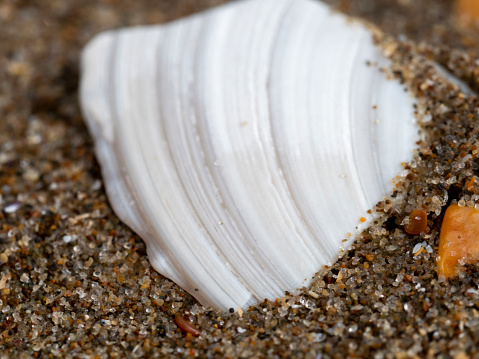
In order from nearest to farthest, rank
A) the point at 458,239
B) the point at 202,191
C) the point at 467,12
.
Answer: the point at 458,239, the point at 202,191, the point at 467,12

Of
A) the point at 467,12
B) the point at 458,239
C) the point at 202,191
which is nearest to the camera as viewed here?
the point at 458,239

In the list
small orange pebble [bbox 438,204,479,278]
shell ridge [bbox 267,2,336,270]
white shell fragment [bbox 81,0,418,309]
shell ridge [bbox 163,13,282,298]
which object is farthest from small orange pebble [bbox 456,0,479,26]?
shell ridge [bbox 163,13,282,298]

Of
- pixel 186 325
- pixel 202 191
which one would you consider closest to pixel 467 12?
pixel 202 191

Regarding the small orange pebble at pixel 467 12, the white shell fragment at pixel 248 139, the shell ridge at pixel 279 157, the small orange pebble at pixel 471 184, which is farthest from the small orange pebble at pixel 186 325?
the small orange pebble at pixel 467 12

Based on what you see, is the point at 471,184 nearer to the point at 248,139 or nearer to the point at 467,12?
the point at 248,139

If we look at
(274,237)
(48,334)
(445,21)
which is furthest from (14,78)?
(445,21)

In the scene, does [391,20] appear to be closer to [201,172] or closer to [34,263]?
[201,172]

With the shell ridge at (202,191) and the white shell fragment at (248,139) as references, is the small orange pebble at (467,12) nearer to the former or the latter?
the white shell fragment at (248,139)

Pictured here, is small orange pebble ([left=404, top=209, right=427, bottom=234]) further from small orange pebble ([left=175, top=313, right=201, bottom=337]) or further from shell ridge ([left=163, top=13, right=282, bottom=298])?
small orange pebble ([left=175, top=313, right=201, bottom=337])
